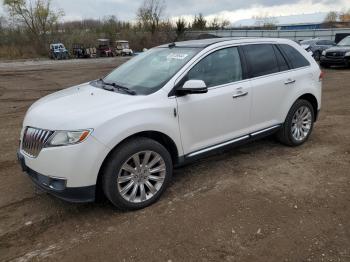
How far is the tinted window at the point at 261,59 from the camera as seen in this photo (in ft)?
15.4

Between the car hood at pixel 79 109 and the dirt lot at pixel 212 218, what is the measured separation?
1018 millimetres

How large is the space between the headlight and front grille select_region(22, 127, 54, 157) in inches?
3.5

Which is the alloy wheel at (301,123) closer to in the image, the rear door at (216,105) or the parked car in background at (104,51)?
the rear door at (216,105)

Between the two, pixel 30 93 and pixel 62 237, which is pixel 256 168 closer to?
pixel 62 237

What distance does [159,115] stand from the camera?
3705 millimetres

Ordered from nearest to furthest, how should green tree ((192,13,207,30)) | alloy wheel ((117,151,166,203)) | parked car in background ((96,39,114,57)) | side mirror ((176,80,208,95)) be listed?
1. alloy wheel ((117,151,166,203))
2. side mirror ((176,80,208,95))
3. parked car in background ((96,39,114,57))
4. green tree ((192,13,207,30))

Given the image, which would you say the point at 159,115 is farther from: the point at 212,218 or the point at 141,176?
the point at 212,218

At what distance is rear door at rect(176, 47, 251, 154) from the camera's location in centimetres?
400

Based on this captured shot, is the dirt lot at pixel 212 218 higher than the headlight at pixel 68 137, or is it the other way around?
the headlight at pixel 68 137

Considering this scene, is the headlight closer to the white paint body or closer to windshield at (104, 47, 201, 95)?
the white paint body

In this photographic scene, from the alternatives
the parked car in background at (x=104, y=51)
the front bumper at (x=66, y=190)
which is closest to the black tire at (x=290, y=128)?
the front bumper at (x=66, y=190)

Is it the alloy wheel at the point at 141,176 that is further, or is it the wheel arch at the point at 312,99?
the wheel arch at the point at 312,99

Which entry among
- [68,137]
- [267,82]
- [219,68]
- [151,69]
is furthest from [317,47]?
[68,137]

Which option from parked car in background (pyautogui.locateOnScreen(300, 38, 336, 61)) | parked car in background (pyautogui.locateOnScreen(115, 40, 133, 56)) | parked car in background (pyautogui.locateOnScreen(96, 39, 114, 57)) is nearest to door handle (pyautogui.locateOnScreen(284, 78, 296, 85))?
parked car in background (pyautogui.locateOnScreen(300, 38, 336, 61))
